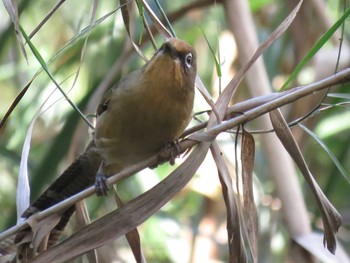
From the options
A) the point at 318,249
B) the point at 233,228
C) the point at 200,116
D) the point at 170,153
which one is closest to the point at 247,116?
the point at 233,228

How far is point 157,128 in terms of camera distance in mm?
2371

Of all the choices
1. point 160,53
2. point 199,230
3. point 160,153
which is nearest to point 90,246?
point 160,153

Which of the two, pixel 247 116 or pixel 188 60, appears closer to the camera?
pixel 247 116

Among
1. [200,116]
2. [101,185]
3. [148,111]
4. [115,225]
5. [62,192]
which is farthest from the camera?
[200,116]

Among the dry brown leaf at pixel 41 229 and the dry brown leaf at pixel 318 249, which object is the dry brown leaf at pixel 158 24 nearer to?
the dry brown leaf at pixel 41 229

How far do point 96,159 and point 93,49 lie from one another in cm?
167

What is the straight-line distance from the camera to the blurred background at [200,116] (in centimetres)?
322

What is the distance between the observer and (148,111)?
2.36m

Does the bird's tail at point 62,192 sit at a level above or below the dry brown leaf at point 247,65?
above

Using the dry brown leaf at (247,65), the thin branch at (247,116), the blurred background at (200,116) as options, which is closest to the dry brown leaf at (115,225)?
the thin branch at (247,116)

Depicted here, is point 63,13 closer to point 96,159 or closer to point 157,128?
point 96,159

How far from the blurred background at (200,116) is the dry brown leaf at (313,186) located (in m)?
1.09

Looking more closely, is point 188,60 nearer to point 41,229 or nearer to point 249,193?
point 249,193

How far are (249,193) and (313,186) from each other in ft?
0.54
